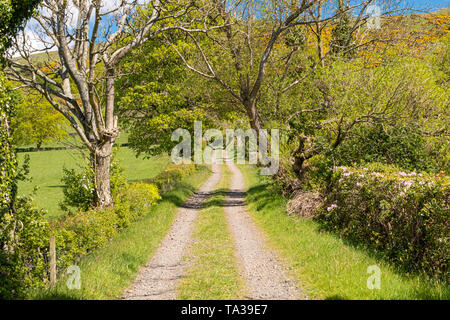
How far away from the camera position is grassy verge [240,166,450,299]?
233 inches

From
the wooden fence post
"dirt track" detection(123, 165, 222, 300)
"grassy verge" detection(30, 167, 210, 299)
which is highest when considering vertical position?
the wooden fence post

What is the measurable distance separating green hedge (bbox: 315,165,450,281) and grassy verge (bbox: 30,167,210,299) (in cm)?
625

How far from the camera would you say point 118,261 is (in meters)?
8.53

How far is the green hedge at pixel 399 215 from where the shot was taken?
260 inches

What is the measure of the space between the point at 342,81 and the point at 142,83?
15.8m

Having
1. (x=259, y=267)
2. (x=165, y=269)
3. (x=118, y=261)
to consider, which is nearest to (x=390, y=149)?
(x=259, y=267)

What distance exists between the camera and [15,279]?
6.48 meters

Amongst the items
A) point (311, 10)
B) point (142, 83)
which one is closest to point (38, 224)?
point (311, 10)

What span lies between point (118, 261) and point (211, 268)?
8.04 feet

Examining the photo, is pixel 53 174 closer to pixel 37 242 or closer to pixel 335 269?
pixel 37 242

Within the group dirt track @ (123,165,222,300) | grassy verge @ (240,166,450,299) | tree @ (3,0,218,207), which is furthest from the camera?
tree @ (3,0,218,207)

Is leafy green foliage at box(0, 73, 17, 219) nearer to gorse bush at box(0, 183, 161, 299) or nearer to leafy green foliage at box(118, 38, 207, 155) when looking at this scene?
gorse bush at box(0, 183, 161, 299)

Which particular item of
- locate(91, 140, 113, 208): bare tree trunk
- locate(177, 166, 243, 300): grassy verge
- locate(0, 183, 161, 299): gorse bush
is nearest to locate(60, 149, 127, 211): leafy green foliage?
locate(91, 140, 113, 208): bare tree trunk
